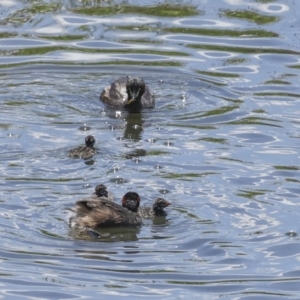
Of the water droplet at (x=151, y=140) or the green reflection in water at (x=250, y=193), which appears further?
the water droplet at (x=151, y=140)

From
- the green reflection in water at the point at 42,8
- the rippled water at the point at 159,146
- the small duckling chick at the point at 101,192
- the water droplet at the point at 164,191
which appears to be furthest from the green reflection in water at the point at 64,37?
the small duckling chick at the point at 101,192

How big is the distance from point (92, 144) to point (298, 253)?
425 cm

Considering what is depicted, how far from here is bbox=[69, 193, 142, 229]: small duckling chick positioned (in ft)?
49.9

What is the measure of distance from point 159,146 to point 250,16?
26.0 feet

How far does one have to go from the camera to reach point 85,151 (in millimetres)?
17500

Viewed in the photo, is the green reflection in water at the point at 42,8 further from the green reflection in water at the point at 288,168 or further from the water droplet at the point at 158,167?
the green reflection in water at the point at 288,168

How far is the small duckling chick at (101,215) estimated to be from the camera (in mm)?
15211

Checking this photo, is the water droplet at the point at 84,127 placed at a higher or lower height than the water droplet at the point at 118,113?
higher

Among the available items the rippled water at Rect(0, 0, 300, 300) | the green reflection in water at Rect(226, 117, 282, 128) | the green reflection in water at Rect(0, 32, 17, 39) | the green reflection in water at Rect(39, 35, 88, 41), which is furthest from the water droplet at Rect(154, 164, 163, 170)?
the green reflection in water at Rect(0, 32, 17, 39)

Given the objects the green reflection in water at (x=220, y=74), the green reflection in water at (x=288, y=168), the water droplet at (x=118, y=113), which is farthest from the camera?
the green reflection in water at (x=220, y=74)

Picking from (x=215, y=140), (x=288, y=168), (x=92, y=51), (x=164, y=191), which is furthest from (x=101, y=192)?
(x=92, y=51)

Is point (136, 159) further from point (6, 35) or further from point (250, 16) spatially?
point (250, 16)

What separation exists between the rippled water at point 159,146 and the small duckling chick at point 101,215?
5.2 inches

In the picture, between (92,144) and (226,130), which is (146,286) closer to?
(92,144)
